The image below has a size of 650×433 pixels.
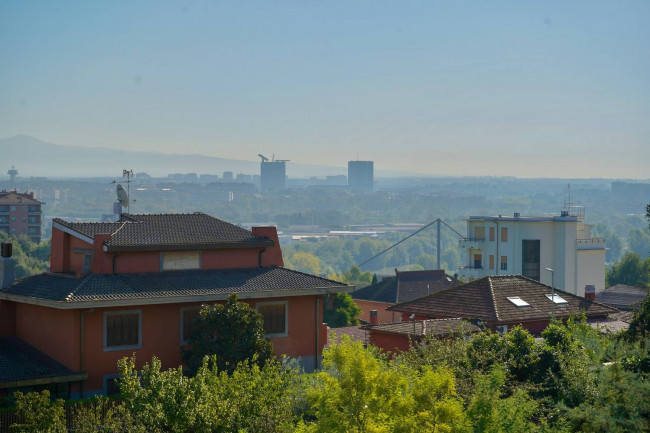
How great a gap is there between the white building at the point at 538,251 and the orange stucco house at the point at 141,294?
6099 centimetres

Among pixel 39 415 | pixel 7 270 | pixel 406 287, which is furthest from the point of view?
pixel 406 287

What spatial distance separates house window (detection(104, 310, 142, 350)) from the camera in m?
27.0

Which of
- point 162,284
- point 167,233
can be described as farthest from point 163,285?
point 167,233

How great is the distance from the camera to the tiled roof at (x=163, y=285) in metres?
26.8

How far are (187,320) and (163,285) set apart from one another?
1311 mm

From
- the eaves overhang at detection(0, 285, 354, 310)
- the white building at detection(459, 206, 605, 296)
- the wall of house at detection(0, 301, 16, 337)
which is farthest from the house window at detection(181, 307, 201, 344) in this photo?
the white building at detection(459, 206, 605, 296)

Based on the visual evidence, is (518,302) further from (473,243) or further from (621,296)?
(473,243)

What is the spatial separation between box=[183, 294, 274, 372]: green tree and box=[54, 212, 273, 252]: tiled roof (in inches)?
136

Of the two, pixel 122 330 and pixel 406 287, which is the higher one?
pixel 122 330

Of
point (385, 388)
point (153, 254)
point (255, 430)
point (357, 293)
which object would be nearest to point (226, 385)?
point (255, 430)

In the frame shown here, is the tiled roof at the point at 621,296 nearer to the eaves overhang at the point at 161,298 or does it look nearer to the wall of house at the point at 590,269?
the wall of house at the point at 590,269

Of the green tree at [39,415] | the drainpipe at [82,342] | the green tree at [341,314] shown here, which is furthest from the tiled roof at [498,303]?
the green tree at [341,314]

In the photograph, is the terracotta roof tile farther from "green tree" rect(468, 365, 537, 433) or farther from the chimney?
"green tree" rect(468, 365, 537, 433)

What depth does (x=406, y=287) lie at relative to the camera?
7831cm
